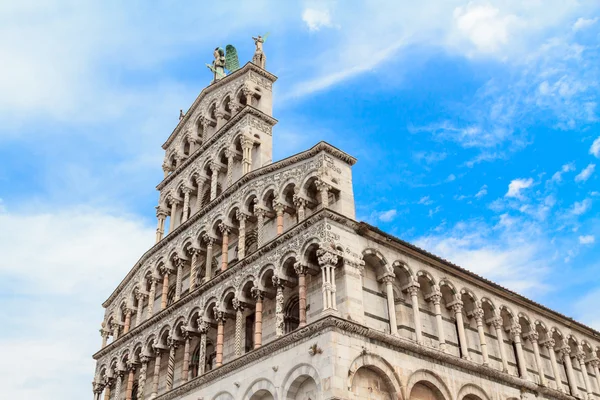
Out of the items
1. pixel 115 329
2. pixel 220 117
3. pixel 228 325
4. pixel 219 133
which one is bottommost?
pixel 228 325

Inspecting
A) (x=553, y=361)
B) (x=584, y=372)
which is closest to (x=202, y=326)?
(x=553, y=361)

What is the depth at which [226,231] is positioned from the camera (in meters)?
24.5

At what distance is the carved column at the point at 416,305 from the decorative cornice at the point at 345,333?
0.69 metres

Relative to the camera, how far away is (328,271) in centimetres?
1880

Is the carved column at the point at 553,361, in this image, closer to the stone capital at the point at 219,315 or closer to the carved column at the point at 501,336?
the carved column at the point at 501,336

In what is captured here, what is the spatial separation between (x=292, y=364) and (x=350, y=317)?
2167 millimetres

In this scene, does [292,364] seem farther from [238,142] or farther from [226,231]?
[238,142]

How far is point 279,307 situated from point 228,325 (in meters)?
3.76

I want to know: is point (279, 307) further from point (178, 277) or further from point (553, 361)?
point (553, 361)

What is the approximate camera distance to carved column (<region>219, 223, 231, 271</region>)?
23734 mm

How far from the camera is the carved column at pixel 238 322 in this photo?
21.0 meters

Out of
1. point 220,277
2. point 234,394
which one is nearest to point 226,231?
point 220,277

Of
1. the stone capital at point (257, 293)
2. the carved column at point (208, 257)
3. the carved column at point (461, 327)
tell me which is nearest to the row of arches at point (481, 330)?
the carved column at point (461, 327)

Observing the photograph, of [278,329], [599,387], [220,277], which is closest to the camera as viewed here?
[278,329]
